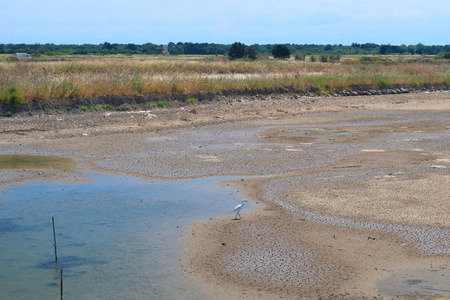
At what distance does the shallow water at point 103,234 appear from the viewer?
23.0ft

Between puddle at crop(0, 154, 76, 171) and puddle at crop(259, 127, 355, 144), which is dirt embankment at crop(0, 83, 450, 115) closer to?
puddle at crop(0, 154, 76, 171)

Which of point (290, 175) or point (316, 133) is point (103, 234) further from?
point (316, 133)

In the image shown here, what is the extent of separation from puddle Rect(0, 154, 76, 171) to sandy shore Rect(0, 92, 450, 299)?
21.0 inches

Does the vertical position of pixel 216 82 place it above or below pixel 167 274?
above

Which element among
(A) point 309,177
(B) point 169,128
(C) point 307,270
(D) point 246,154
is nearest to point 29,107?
(B) point 169,128

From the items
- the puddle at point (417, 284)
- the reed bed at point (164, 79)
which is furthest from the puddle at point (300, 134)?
the puddle at point (417, 284)

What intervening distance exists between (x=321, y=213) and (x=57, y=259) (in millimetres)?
4655

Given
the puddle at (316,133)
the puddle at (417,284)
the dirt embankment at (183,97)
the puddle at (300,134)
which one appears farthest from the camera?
the dirt embankment at (183,97)

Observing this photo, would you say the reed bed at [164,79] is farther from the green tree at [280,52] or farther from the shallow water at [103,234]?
the green tree at [280,52]

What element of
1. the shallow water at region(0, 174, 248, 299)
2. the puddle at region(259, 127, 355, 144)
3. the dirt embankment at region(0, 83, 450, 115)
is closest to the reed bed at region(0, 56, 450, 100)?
the dirt embankment at region(0, 83, 450, 115)

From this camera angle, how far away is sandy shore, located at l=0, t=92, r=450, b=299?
7527 millimetres

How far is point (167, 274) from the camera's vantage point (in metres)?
7.39

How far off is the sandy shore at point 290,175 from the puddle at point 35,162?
21.0 inches

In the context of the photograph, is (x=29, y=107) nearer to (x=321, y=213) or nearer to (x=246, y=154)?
(x=246, y=154)
